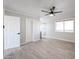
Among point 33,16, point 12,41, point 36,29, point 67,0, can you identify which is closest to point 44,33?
point 36,29

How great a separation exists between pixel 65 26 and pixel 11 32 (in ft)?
17.8

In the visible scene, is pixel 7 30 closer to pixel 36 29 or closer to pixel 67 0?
pixel 36 29

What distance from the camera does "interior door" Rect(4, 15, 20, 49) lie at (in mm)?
4617

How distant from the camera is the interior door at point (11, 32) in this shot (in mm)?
4617

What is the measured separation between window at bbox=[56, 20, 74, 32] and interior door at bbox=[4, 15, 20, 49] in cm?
493

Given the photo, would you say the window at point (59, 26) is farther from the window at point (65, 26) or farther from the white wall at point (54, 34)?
Result: the white wall at point (54, 34)

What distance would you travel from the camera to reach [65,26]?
771 centimetres

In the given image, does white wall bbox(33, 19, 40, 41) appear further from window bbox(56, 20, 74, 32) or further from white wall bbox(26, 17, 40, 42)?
window bbox(56, 20, 74, 32)

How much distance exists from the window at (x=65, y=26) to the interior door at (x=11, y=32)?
4930 millimetres

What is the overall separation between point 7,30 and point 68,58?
384cm

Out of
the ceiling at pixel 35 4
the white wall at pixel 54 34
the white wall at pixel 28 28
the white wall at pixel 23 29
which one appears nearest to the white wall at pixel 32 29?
the white wall at pixel 28 28

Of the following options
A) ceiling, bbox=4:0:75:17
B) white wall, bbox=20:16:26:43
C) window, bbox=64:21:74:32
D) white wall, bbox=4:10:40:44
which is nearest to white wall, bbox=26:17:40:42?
white wall, bbox=4:10:40:44

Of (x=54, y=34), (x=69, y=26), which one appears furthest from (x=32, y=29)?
(x=69, y=26)

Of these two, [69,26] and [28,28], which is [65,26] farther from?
[28,28]
